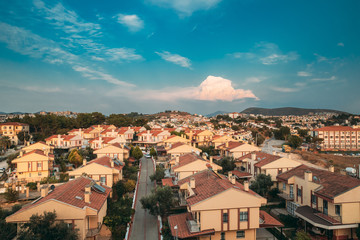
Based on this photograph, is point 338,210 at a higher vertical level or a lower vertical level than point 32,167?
higher

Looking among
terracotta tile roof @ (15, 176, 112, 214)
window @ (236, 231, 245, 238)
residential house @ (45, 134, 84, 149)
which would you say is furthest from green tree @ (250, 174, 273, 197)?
residential house @ (45, 134, 84, 149)

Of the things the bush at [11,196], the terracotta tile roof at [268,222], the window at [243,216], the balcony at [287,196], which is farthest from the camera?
the bush at [11,196]

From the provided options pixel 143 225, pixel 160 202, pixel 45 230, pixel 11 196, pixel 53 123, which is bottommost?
pixel 143 225

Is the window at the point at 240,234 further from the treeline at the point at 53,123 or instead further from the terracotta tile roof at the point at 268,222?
the treeline at the point at 53,123

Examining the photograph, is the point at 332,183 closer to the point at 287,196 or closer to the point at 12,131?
the point at 287,196

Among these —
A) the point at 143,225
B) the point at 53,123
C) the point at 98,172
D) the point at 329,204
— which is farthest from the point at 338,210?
the point at 53,123

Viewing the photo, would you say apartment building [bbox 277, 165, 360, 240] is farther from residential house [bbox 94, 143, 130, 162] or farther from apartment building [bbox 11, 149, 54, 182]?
apartment building [bbox 11, 149, 54, 182]

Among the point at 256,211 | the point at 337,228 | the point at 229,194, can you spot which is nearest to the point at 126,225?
the point at 229,194

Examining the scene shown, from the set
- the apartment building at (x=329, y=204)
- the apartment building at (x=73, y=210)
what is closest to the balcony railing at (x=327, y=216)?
the apartment building at (x=329, y=204)

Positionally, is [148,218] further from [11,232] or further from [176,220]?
[11,232]
